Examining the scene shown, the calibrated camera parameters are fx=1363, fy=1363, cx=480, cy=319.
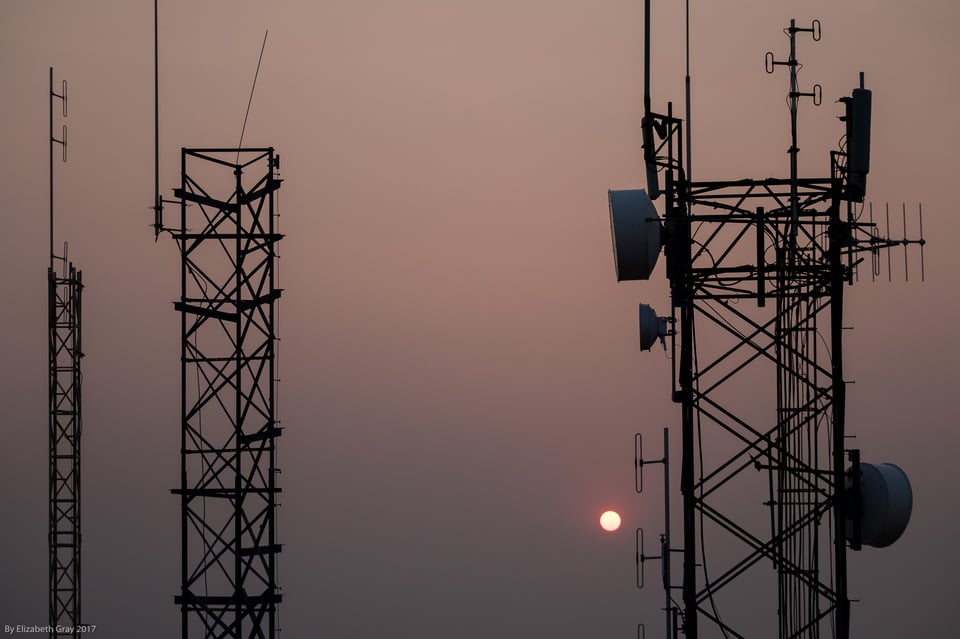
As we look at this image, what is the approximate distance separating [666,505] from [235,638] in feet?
32.1

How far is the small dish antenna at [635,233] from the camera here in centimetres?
1838

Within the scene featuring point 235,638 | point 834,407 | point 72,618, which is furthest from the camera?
point 72,618

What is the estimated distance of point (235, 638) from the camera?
27.5 m

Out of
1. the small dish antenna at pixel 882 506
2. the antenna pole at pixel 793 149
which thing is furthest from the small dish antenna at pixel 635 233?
the small dish antenna at pixel 882 506

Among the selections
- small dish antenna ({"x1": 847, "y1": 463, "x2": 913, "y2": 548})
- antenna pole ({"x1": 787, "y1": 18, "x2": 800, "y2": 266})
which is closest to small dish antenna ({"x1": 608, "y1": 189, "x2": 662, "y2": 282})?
antenna pole ({"x1": 787, "y1": 18, "x2": 800, "y2": 266})

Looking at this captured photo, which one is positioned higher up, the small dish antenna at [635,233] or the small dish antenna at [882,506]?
the small dish antenna at [635,233]

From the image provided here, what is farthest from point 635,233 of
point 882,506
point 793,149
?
point 882,506

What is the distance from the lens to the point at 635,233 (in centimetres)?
1838

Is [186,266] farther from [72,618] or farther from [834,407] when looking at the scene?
[834,407]

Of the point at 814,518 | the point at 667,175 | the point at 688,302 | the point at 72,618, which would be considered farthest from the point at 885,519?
the point at 72,618

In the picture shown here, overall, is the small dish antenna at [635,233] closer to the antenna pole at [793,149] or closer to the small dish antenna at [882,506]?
the antenna pole at [793,149]

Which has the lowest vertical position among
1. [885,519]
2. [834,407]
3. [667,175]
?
[885,519]

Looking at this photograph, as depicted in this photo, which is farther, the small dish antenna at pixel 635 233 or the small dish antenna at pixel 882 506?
the small dish antenna at pixel 882 506

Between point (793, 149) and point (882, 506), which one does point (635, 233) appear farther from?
point (882, 506)
